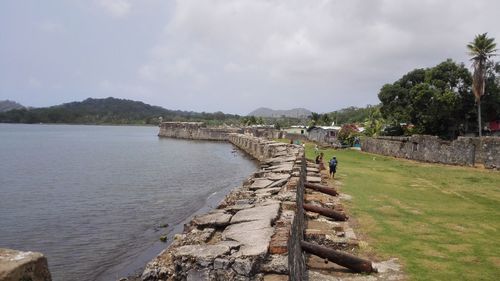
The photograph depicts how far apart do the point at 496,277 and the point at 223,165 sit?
113 feet

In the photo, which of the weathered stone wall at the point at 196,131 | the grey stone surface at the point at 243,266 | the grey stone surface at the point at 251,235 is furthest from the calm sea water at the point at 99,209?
the weathered stone wall at the point at 196,131

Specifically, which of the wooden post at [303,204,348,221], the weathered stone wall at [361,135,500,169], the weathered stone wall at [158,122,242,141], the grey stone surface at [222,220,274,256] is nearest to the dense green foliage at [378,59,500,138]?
the weathered stone wall at [361,135,500,169]

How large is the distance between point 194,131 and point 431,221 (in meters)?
91.7

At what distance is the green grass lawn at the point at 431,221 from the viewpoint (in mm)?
8133

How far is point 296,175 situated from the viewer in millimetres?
11883

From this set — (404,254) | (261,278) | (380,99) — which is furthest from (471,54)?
(261,278)

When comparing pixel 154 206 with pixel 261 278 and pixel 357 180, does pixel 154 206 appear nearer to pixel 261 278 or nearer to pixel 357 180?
pixel 357 180

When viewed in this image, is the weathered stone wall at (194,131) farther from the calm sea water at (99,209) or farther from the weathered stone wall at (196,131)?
the calm sea water at (99,209)

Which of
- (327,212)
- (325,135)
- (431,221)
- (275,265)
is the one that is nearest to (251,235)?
(275,265)

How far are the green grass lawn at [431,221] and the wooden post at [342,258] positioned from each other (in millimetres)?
783

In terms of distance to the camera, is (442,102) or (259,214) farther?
(442,102)

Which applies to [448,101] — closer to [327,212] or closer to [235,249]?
[327,212]

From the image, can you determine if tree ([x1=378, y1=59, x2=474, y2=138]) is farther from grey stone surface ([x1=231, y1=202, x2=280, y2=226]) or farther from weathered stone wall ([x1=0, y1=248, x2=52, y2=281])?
weathered stone wall ([x1=0, y1=248, x2=52, y2=281])

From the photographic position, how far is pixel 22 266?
8.45 ft
